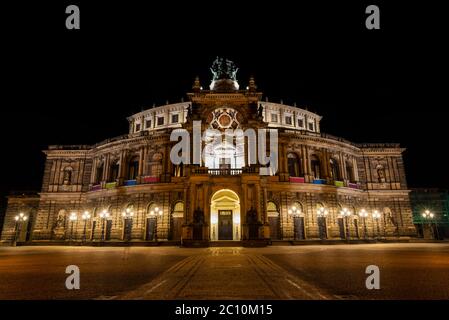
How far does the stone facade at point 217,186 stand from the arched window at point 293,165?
0.46ft

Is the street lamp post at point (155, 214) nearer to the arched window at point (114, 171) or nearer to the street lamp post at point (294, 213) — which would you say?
the arched window at point (114, 171)

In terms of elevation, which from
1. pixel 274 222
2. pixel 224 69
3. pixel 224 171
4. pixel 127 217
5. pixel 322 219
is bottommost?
pixel 274 222

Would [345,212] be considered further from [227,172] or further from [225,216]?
[227,172]

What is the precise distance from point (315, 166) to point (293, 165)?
3.67 metres

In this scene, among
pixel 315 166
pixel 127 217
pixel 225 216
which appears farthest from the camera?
pixel 315 166

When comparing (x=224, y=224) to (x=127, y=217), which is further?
(x=127, y=217)

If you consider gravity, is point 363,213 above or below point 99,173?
below

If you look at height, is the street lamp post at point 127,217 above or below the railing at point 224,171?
below

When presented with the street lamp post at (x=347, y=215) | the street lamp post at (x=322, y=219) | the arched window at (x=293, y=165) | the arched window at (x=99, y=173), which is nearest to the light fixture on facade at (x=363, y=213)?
the street lamp post at (x=347, y=215)

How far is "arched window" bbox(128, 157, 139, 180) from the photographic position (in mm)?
40844

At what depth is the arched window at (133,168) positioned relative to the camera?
134 ft

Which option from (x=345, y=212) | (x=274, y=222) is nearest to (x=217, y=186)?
(x=274, y=222)

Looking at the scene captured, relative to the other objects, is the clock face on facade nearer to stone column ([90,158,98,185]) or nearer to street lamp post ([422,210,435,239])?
stone column ([90,158,98,185])

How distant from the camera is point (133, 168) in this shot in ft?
135
